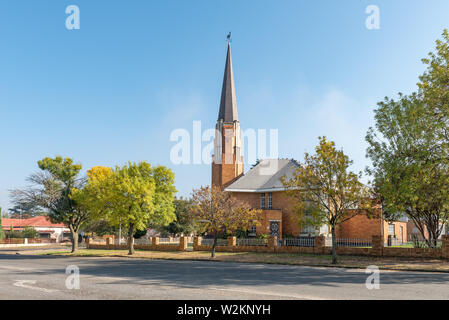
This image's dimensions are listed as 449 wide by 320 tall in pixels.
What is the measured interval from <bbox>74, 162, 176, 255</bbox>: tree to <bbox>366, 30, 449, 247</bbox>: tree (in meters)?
17.6

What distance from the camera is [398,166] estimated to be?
2256 cm

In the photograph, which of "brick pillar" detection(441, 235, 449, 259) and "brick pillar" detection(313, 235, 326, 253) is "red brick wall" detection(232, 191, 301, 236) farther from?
"brick pillar" detection(441, 235, 449, 259)

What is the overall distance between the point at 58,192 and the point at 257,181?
71.0ft

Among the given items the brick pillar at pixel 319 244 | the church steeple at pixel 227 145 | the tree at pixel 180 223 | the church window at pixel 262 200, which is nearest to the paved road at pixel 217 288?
the brick pillar at pixel 319 244

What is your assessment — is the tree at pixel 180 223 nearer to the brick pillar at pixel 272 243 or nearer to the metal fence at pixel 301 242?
the brick pillar at pixel 272 243

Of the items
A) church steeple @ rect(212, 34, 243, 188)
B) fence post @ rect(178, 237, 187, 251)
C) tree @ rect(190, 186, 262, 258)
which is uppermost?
church steeple @ rect(212, 34, 243, 188)

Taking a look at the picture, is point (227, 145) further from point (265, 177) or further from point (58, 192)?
point (58, 192)

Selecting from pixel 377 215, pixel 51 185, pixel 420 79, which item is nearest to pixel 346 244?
pixel 377 215

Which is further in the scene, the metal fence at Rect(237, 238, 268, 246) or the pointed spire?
the pointed spire

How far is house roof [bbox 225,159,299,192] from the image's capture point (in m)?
42.0

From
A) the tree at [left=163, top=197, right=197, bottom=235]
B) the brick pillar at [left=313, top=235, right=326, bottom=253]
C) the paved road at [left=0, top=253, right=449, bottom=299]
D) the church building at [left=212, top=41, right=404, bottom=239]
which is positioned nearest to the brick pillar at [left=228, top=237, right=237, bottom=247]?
the church building at [left=212, top=41, right=404, bottom=239]

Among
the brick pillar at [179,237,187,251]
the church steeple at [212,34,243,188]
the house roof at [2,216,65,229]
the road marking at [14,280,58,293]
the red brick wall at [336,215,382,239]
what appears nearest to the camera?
the road marking at [14,280,58,293]

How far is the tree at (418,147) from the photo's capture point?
21.2m
